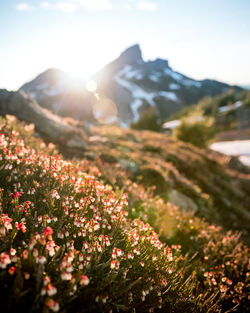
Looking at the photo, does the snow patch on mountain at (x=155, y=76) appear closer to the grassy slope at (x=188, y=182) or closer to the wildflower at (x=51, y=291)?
the grassy slope at (x=188, y=182)

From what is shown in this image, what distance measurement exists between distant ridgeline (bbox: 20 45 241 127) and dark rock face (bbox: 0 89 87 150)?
65669 mm

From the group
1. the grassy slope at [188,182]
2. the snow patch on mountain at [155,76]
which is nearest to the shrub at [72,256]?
the grassy slope at [188,182]

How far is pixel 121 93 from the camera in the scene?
13425cm

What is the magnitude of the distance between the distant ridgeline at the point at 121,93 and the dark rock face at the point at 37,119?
6567 cm

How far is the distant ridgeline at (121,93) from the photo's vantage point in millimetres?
88312

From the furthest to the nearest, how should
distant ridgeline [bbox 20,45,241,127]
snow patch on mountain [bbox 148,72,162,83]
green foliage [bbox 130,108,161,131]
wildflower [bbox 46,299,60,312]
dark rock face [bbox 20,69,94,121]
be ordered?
snow patch on mountain [bbox 148,72,162,83] → distant ridgeline [bbox 20,45,241,127] → dark rock face [bbox 20,69,94,121] → green foliage [bbox 130,108,161,131] → wildflower [bbox 46,299,60,312]

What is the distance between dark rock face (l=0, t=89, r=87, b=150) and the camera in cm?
842

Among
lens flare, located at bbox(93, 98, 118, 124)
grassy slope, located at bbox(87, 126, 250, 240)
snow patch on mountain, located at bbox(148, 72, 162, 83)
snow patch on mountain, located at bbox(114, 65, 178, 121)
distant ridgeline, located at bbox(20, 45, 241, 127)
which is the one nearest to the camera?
grassy slope, located at bbox(87, 126, 250, 240)

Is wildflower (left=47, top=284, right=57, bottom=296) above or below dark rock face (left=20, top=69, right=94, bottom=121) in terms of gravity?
below

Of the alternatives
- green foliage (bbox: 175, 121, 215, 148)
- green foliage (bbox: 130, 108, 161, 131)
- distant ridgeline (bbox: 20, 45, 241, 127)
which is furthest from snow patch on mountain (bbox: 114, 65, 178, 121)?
green foliage (bbox: 175, 121, 215, 148)

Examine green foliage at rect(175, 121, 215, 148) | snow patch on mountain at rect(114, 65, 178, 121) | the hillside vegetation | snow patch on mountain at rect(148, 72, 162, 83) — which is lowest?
green foliage at rect(175, 121, 215, 148)

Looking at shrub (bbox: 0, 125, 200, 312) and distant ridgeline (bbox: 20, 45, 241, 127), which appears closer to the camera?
shrub (bbox: 0, 125, 200, 312)

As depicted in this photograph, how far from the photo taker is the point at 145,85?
152 m

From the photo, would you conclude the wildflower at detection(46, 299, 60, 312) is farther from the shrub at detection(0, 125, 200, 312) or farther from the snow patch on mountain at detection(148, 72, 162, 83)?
the snow patch on mountain at detection(148, 72, 162, 83)
